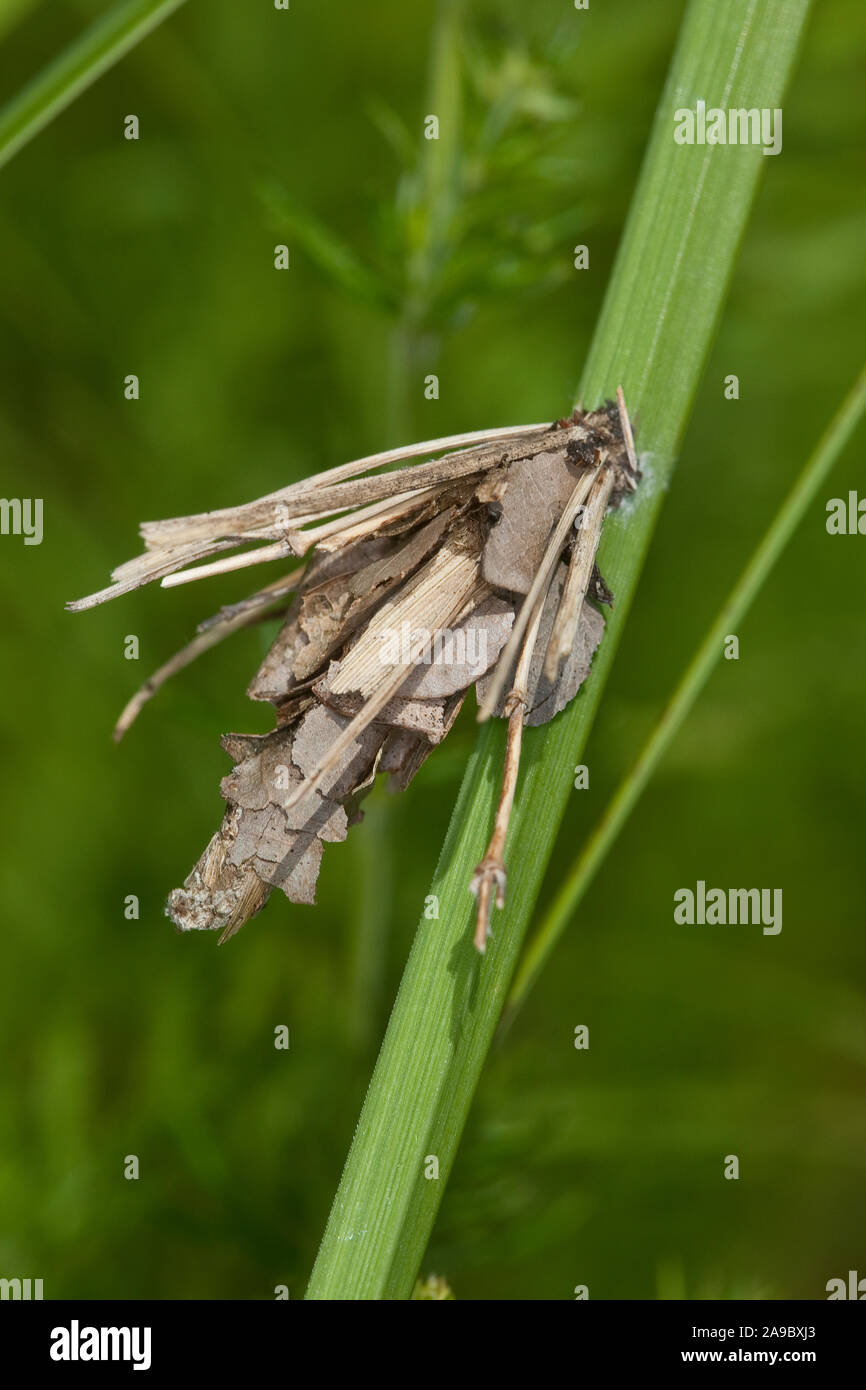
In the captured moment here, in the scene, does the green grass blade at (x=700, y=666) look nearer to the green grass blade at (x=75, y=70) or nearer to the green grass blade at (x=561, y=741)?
the green grass blade at (x=561, y=741)

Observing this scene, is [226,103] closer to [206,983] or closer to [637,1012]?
[206,983]

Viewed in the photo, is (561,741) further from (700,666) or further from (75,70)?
(75,70)

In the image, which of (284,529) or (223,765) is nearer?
(284,529)

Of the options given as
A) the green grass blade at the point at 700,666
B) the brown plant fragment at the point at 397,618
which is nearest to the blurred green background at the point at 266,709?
the green grass blade at the point at 700,666

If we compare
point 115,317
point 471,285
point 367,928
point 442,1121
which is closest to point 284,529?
point 442,1121

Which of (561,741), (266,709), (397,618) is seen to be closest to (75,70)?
(397,618)

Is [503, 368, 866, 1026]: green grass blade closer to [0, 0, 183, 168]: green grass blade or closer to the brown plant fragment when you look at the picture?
the brown plant fragment

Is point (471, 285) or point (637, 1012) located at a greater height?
point (471, 285)
